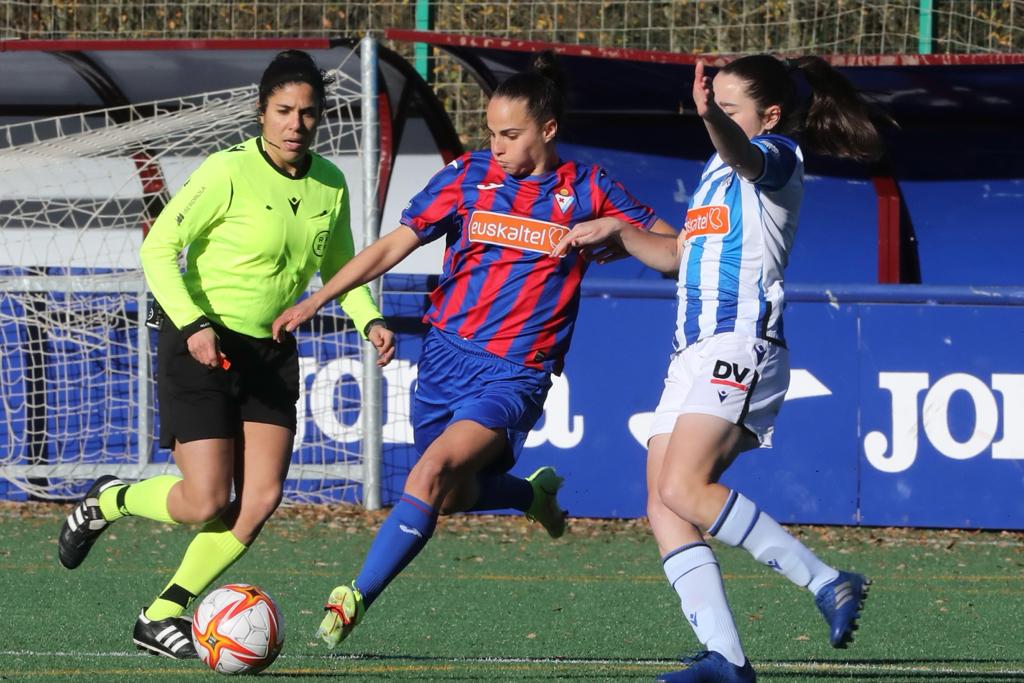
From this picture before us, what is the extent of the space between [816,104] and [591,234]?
31.3 inches

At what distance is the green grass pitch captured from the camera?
16.5 feet

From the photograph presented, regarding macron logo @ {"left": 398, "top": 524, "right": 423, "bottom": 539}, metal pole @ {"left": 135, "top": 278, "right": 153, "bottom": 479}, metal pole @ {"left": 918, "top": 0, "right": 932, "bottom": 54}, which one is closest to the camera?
macron logo @ {"left": 398, "top": 524, "right": 423, "bottom": 539}

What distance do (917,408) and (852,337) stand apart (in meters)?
0.53

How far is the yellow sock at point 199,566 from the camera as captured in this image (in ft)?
16.6

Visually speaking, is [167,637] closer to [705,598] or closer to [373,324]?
[373,324]

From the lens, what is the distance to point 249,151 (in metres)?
5.29

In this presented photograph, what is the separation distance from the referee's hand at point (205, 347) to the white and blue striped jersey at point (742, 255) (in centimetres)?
152

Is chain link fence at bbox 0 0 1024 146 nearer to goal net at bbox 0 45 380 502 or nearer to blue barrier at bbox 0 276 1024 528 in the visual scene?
goal net at bbox 0 45 380 502

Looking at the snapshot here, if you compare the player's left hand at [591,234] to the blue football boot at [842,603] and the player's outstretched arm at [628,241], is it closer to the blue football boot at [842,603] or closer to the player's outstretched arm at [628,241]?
the player's outstretched arm at [628,241]

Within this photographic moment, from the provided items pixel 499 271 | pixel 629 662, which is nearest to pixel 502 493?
pixel 629 662

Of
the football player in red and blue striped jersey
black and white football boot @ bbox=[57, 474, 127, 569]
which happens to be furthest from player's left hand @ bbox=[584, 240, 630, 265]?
black and white football boot @ bbox=[57, 474, 127, 569]

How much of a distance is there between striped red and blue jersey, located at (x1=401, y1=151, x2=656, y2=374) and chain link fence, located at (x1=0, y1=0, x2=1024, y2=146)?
24.0 feet

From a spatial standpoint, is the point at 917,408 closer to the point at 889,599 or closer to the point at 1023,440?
the point at 1023,440

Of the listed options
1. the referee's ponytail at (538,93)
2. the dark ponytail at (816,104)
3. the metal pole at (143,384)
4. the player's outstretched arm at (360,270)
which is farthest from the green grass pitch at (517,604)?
the referee's ponytail at (538,93)
